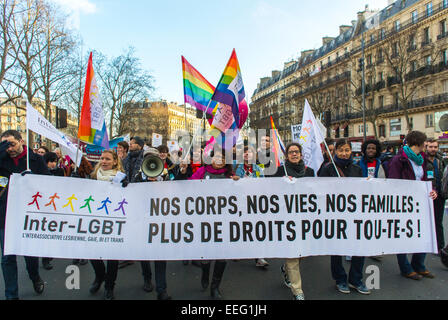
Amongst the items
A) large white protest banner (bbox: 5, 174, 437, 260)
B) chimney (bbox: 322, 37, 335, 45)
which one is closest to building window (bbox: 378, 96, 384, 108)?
chimney (bbox: 322, 37, 335, 45)

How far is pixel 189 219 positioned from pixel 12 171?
2.25 meters

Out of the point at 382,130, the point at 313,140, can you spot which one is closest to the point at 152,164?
the point at 313,140

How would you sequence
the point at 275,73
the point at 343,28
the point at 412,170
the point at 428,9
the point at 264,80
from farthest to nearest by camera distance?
the point at 264,80
the point at 275,73
the point at 343,28
the point at 428,9
the point at 412,170

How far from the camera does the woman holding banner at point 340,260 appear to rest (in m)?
3.97

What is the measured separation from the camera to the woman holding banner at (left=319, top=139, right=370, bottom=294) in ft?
13.0

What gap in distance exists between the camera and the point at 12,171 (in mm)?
3852

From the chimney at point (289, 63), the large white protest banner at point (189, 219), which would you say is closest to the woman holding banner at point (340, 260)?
the large white protest banner at point (189, 219)

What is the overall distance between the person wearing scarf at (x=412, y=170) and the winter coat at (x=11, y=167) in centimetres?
474

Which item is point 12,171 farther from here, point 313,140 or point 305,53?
point 305,53

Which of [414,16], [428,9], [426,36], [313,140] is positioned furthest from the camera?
[414,16]

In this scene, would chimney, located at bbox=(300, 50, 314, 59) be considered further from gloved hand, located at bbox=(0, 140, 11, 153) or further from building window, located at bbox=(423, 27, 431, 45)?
gloved hand, located at bbox=(0, 140, 11, 153)

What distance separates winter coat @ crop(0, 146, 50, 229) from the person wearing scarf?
4.74 m
